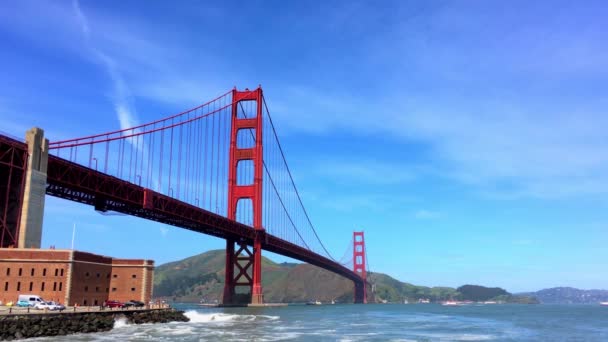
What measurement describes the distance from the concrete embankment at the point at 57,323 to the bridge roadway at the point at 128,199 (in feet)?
44.5

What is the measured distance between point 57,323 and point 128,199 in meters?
24.9

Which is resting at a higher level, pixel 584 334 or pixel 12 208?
pixel 12 208

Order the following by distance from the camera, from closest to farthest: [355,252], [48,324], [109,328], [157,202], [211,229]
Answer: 1. [48,324]
2. [109,328]
3. [157,202]
4. [211,229]
5. [355,252]

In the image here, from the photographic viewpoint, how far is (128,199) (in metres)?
58.9

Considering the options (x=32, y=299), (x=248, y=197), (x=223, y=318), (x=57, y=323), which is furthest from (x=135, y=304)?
(x=248, y=197)

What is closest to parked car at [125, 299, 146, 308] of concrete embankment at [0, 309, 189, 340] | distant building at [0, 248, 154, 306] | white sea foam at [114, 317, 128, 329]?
distant building at [0, 248, 154, 306]

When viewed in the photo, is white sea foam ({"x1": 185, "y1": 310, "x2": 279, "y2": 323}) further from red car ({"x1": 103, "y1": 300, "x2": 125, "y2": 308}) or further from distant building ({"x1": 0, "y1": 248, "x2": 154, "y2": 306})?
distant building ({"x1": 0, "y1": 248, "x2": 154, "y2": 306})

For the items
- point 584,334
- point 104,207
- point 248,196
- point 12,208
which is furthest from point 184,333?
point 248,196

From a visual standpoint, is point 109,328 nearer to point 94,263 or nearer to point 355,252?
point 94,263

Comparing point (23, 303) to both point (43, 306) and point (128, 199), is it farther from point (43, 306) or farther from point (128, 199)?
point (128, 199)

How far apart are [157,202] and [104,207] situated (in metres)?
7.16

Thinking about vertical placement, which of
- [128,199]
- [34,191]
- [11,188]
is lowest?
[34,191]

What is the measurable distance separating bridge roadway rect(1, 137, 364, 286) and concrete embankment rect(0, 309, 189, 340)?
13553 millimetres

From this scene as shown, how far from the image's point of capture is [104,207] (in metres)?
57.9
